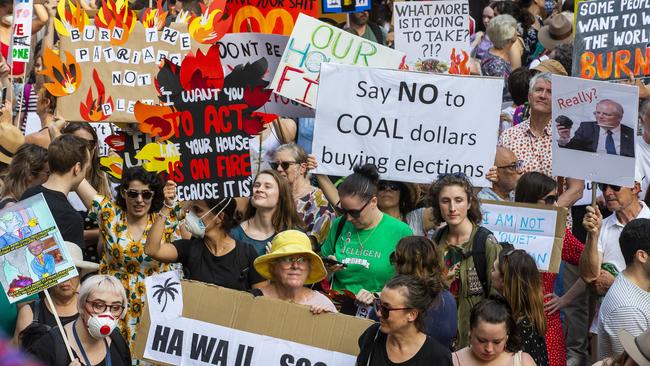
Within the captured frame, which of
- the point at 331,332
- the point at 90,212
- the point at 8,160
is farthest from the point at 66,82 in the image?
the point at 331,332

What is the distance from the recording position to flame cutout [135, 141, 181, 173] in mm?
7273

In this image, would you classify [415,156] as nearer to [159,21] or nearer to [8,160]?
[159,21]

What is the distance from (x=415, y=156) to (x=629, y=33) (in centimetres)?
212

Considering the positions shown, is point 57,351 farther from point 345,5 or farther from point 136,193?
point 345,5

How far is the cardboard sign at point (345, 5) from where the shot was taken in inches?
498

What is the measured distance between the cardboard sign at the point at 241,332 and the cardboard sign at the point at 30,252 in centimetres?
64

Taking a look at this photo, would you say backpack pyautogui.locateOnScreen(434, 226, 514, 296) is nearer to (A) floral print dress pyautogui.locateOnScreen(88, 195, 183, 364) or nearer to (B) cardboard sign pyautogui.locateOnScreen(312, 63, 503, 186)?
(B) cardboard sign pyautogui.locateOnScreen(312, 63, 503, 186)

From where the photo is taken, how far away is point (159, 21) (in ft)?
32.8

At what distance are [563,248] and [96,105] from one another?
403 cm

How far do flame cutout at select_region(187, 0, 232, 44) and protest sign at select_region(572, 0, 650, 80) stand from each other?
118 inches

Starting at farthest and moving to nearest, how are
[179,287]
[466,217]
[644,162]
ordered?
1. [644,162]
2. [466,217]
3. [179,287]

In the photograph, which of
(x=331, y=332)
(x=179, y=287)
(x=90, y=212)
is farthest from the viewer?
(x=90, y=212)

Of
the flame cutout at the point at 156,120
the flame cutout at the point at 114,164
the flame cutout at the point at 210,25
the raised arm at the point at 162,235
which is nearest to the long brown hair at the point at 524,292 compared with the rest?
the raised arm at the point at 162,235

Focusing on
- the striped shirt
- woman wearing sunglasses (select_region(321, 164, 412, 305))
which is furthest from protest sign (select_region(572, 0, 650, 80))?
the striped shirt
